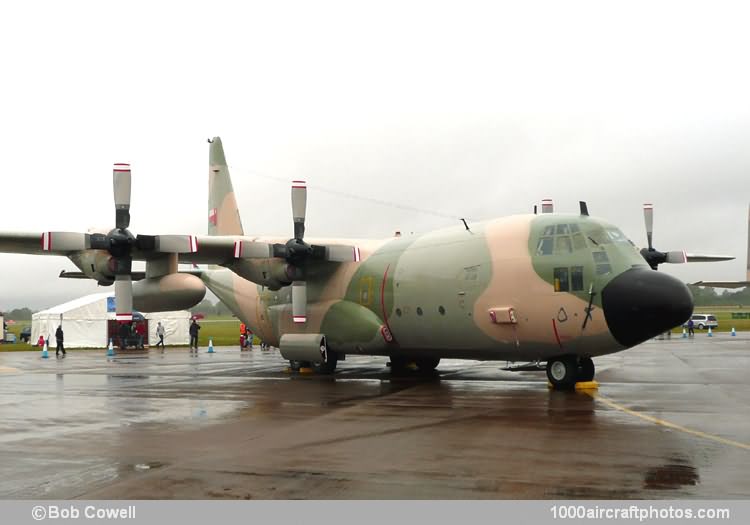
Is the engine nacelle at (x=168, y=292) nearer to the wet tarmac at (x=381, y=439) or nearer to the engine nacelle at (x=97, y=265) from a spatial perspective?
→ the engine nacelle at (x=97, y=265)

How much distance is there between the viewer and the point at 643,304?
1411cm

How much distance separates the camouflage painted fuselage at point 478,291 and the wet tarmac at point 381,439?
3.89ft

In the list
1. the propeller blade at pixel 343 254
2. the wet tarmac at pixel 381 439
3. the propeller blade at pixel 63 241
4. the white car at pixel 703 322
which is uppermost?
the propeller blade at pixel 63 241

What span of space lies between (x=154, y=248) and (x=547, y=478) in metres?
14.3

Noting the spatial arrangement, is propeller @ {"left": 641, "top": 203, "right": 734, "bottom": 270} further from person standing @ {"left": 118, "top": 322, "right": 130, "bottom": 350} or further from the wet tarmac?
person standing @ {"left": 118, "top": 322, "right": 130, "bottom": 350}

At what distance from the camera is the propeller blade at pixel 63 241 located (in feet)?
58.6

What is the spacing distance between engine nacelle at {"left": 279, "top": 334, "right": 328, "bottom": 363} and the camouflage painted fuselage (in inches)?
13.7

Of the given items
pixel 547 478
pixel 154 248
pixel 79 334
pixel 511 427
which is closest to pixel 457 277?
pixel 511 427

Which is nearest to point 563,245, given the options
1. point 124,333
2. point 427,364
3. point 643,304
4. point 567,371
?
point 643,304

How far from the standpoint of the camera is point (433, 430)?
10734 mm

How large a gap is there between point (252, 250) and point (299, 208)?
2.19 meters

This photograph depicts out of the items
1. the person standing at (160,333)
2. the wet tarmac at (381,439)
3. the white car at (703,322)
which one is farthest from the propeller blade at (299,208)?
the white car at (703,322)
